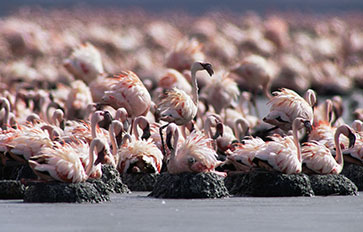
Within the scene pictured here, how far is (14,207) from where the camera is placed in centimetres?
1196

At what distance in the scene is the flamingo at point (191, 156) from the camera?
13.1 m

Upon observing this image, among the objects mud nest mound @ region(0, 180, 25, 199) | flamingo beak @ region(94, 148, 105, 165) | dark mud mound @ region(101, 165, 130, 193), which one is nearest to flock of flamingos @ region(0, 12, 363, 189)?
flamingo beak @ region(94, 148, 105, 165)

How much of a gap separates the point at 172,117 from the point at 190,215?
170 inches

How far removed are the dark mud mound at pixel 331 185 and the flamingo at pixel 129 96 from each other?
369 centimetres

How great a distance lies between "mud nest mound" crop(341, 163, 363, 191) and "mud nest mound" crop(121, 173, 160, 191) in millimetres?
2641

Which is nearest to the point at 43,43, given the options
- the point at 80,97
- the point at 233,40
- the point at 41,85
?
the point at 41,85

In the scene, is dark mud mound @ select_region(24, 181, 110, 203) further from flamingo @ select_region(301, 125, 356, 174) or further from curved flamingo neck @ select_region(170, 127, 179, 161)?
flamingo @ select_region(301, 125, 356, 174)

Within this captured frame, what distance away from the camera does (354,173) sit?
594 inches

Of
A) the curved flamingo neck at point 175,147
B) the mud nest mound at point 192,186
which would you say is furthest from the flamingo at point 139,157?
the mud nest mound at point 192,186

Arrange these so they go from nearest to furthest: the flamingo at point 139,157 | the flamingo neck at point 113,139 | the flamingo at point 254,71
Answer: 1. the flamingo neck at point 113,139
2. the flamingo at point 139,157
3. the flamingo at point 254,71

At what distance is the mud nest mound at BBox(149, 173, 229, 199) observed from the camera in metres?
13.0

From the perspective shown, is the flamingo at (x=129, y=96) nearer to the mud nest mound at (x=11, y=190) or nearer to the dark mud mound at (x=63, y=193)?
the mud nest mound at (x=11, y=190)

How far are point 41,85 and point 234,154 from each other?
1778cm

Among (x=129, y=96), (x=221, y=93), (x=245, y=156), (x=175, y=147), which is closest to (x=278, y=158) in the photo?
(x=245, y=156)
